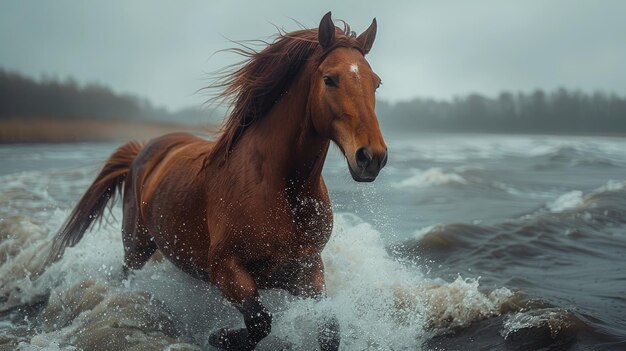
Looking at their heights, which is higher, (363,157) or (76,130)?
(363,157)

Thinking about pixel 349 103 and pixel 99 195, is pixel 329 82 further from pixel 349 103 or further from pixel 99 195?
pixel 99 195

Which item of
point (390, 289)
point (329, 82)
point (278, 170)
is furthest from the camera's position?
point (390, 289)

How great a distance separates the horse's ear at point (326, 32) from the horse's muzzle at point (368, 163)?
0.65 m

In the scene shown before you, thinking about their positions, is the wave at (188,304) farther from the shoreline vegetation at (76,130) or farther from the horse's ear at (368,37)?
the shoreline vegetation at (76,130)

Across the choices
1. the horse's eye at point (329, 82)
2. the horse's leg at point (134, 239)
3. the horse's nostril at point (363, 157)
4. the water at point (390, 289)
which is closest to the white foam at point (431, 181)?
the water at point (390, 289)

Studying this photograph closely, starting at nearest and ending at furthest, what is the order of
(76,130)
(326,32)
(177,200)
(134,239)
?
(326,32) < (177,200) < (134,239) < (76,130)

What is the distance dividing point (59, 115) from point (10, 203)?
2.45 metres

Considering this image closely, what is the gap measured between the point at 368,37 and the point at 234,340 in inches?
64.6

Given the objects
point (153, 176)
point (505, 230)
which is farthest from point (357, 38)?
point (505, 230)

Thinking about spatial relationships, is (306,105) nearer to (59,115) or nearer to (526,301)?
(526,301)

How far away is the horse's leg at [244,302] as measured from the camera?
312 cm

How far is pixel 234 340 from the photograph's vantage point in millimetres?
3275

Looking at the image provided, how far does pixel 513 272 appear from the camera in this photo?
5555 mm

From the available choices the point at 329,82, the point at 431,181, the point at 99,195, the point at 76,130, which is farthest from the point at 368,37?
the point at 431,181
